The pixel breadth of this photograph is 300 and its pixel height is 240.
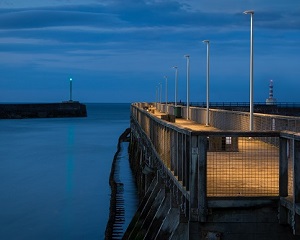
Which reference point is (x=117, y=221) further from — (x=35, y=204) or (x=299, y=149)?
(x=299, y=149)

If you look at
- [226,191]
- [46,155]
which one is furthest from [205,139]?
[46,155]

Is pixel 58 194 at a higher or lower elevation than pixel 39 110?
lower

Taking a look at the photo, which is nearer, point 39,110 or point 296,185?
point 296,185

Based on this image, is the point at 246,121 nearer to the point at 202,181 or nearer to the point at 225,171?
the point at 225,171

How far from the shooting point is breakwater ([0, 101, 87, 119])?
172375 millimetres

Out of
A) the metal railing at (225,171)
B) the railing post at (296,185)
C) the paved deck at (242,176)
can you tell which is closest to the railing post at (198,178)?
the metal railing at (225,171)

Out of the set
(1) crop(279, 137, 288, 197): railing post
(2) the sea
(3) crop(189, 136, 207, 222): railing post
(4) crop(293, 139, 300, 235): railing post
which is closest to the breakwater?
(2) the sea

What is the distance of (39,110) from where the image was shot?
6973 inches

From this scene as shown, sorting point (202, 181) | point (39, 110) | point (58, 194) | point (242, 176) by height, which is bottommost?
point (58, 194)

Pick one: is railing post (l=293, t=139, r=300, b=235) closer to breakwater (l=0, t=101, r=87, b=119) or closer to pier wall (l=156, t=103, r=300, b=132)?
pier wall (l=156, t=103, r=300, b=132)

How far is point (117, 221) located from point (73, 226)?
4073 millimetres

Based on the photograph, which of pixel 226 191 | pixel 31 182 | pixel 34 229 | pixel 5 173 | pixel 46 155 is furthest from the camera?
pixel 46 155

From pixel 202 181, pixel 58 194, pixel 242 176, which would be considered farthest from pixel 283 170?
pixel 58 194

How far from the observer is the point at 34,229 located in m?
25.3
